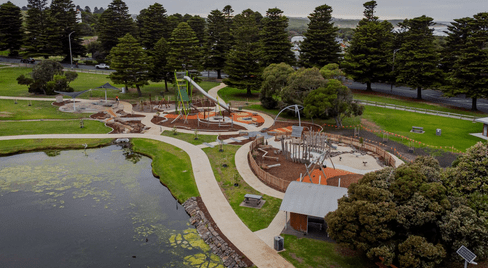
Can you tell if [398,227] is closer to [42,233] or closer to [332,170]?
[332,170]

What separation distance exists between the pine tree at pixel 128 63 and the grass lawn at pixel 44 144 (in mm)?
27372

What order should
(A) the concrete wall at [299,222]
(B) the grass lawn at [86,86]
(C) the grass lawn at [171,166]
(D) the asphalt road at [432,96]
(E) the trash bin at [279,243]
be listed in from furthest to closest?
(B) the grass lawn at [86,86] < (D) the asphalt road at [432,96] < (C) the grass lawn at [171,166] < (A) the concrete wall at [299,222] < (E) the trash bin at [279,243]

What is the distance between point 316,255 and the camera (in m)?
24.2

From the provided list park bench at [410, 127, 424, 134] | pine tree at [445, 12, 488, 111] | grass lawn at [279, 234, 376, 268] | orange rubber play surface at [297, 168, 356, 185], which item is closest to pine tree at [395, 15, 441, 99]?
pine tree at [445, 12, 488, 111]

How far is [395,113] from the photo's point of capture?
62.8 metres

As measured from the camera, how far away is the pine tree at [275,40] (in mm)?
81188

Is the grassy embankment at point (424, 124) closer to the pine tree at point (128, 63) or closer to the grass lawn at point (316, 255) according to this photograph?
the pine tree at point (128, 63)

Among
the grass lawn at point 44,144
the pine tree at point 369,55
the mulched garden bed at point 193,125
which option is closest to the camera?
the grass lawn at point 44,144

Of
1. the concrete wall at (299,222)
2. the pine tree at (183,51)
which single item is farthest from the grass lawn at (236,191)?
the pine tree at (183,51)

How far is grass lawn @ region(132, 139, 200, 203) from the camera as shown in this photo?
1357 inches

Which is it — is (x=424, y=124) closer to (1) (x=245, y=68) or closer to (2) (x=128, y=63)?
(1) (x=245, y=68)

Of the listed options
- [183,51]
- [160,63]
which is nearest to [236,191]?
[183,51]

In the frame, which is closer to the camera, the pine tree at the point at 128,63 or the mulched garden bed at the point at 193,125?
the mulched garden bed at the point at 193,125

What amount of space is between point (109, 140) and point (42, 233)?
73.5 ft
